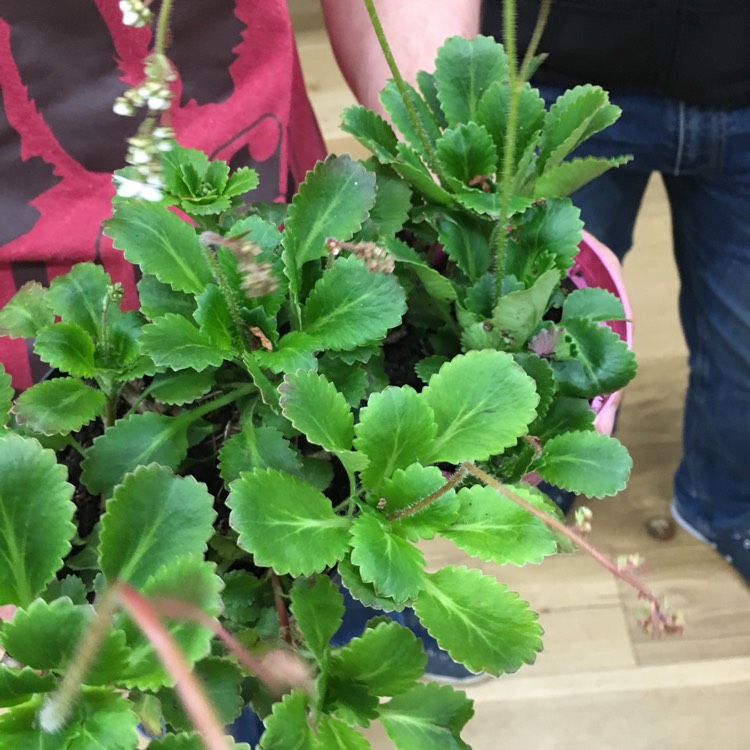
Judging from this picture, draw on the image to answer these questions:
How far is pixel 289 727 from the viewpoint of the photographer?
269 millimetres

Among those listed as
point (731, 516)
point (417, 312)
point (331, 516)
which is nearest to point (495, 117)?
point (417, 312)

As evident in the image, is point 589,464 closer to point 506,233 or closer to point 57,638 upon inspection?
point 506,233

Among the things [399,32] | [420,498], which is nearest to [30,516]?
[420,498]

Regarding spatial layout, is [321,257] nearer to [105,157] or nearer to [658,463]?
[105,157]

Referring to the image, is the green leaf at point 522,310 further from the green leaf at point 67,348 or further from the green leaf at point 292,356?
the green leaf at point 67,348

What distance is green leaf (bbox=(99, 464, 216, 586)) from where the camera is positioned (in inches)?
10.9

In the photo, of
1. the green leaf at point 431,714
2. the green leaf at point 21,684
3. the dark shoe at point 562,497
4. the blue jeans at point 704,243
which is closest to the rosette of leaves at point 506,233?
the green leaf at point 431,714

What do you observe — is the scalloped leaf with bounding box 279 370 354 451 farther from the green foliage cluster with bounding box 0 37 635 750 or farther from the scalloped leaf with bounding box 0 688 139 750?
the scalloped leaf with bounding box 0 688 139 750

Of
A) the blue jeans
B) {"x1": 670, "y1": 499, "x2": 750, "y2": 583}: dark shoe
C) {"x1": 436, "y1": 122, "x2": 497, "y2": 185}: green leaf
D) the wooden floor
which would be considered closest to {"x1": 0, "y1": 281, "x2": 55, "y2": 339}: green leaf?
{"x1": 436, "y1": 122, "x2": 497, "y2": 185}: green leaf

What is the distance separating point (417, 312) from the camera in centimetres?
40

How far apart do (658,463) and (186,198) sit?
908 mm

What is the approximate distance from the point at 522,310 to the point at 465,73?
15cm

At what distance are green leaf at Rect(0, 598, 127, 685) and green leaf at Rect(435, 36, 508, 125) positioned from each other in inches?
11.6

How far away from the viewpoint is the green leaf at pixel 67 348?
1.07 feet
